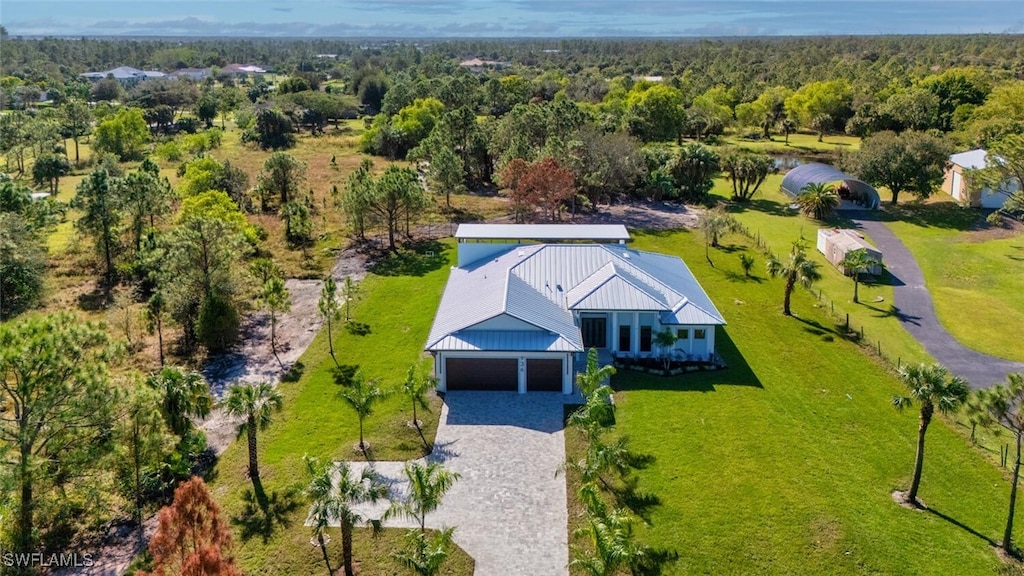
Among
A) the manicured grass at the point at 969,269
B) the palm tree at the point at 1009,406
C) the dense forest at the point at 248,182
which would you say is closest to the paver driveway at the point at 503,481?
the dense forest at the point at 248,182

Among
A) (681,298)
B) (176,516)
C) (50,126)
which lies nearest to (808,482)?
(681,298)

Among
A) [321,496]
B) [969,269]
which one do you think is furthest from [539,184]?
[321,496]

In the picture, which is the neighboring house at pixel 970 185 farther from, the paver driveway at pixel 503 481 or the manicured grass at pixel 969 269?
the paver driveway at pixel 503 481

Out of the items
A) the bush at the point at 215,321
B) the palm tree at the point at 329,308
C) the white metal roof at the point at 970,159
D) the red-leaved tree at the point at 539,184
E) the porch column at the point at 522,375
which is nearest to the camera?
the porch column at the point at 522,375

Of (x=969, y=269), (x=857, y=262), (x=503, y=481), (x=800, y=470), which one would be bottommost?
(x=503, y=481)

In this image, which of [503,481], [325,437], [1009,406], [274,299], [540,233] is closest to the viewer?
[1009,406]

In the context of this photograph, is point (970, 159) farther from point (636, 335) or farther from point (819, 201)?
point (636, 335)

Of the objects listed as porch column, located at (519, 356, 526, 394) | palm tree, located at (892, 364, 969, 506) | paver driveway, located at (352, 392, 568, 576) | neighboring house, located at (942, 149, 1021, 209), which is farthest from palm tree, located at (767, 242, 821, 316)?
neighboring house, located at (942, 149, 1021, 209)
